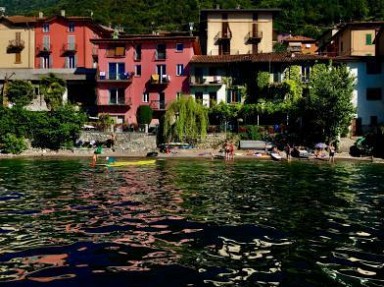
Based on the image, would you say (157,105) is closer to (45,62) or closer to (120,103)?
(120,103)

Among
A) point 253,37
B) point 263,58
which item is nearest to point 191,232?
point 263,58

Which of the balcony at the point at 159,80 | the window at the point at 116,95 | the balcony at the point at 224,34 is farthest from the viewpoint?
the balcony at the point at 224,34

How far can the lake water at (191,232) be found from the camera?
40.4ft

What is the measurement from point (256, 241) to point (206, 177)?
2113 cm

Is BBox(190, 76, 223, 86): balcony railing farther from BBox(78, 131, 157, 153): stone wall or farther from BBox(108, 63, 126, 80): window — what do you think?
BBox(78, 131, 157, 153): stone wall

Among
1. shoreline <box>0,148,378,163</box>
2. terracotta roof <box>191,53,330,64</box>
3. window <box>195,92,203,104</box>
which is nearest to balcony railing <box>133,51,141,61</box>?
terracotta roof <box>191,53,330,64</box>

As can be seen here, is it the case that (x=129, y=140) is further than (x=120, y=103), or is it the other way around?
(x=120, y=103)

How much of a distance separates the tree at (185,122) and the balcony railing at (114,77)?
11.1 metres

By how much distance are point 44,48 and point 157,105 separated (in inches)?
904

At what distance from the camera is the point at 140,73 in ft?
238

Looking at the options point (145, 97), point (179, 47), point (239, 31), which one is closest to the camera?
point (179, 47)

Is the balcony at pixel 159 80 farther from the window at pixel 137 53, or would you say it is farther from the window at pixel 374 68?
the window at pixel 374 68

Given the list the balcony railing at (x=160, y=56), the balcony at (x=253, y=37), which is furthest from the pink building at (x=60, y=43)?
the balcony at (x=253, y=37)

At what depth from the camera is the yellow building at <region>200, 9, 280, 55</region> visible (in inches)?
3132
